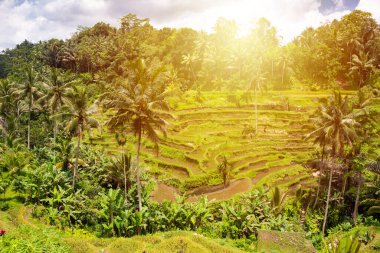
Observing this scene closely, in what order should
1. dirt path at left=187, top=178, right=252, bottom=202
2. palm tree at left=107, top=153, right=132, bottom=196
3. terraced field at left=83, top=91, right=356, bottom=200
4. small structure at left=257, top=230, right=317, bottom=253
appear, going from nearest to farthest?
small structure at left=257, top=230, right=317, bottom=253 → palm tree at left=107, top=153, right=132, bottom=196 → dirt path at left=187, top=178, right=252, bottom=202 → terraced field at left=83, top=91, right=356, bottom=200

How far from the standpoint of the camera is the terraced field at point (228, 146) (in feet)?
118

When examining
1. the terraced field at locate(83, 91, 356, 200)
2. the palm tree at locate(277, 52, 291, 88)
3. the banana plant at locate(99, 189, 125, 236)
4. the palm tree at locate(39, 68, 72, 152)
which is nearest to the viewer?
the banana plant at locate(99, 189, 125, 236)

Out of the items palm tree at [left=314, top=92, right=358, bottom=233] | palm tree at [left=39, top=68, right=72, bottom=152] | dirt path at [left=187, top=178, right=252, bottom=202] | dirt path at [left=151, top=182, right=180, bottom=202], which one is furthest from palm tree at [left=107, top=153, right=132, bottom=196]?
palm tree at [left=314, top=92, right=358, bottom=233]

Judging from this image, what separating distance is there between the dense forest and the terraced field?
21 centimetres

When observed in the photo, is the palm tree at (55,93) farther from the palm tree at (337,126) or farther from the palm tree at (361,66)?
the palm tree at (361,66)

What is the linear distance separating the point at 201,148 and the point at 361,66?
40225 mm

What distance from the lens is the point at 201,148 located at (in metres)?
43.8

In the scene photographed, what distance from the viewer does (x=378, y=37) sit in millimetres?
68062

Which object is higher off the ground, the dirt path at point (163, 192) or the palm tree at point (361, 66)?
the palm tree at point (361, 66)

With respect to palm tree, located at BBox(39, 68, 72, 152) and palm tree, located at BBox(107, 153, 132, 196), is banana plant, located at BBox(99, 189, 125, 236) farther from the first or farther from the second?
palm tree, located at BBox(39, 68, 72, 152)

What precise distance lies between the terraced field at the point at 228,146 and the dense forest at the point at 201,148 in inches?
8.3

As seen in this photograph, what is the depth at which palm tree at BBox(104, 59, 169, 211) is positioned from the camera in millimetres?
24031

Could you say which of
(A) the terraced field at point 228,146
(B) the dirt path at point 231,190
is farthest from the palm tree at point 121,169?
(B) the dirt path at point 231,190

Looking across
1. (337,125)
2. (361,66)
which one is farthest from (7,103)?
(361,66)
